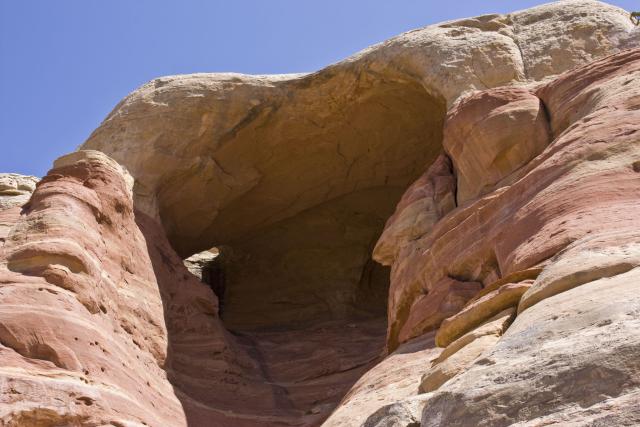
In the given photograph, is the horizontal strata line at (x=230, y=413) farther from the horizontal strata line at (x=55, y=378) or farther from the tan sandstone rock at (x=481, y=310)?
the tan sandstone rock at (x=481, y=310)

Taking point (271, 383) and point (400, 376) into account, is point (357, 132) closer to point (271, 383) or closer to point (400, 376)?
point (271, 383)

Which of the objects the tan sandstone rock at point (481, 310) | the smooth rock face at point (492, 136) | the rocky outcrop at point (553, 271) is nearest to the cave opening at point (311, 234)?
the smooth rock face at point (492, 136)

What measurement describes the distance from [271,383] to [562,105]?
521 cm

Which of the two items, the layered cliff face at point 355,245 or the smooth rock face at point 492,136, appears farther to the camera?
the smooth rock face at point 492,136

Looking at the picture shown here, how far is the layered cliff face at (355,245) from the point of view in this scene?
251 inches

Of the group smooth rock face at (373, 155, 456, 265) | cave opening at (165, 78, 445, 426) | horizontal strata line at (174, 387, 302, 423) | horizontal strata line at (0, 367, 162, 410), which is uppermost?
cave opening at (165, 78, 445, 426)

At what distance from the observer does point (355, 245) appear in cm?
1741

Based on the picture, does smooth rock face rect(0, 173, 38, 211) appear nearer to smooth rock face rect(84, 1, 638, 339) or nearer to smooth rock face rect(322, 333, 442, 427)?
smooth rock face rect(84, 1, 638, 339)

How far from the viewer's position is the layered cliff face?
251 inches

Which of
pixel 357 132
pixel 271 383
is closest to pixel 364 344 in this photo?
pixel 271 383

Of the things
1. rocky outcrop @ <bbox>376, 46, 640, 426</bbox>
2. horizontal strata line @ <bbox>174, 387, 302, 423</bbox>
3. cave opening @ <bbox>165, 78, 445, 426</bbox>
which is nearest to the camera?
rocky outcrop @ <bbox>376, 46, 640, 426</bbox>

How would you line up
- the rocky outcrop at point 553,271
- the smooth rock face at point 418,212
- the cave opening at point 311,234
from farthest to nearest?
the cave opening at point 311,234, the smooth rock face at point 418,212, the rocky outcrop at point 553,271

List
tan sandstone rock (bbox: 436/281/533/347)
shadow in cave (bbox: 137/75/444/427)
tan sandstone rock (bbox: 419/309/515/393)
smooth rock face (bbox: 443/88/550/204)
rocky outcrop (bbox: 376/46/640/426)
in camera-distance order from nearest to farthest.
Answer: rocky outcrop (bbox: 376/46/640/426) < tan sandstone rock (bbox: 419/309/515/393) < tan sandstone rock (bbox: 436/281/533/347) < smooth rock face (bbox: 443/88/550/204) < shadow in cave (bbox: 137/75/444/427)

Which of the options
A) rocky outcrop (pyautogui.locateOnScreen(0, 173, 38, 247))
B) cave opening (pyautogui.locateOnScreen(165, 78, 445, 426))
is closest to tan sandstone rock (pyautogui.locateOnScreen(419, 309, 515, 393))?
cave opening (pyautogui.locateOnScreen(165, 78, 445, 426))
